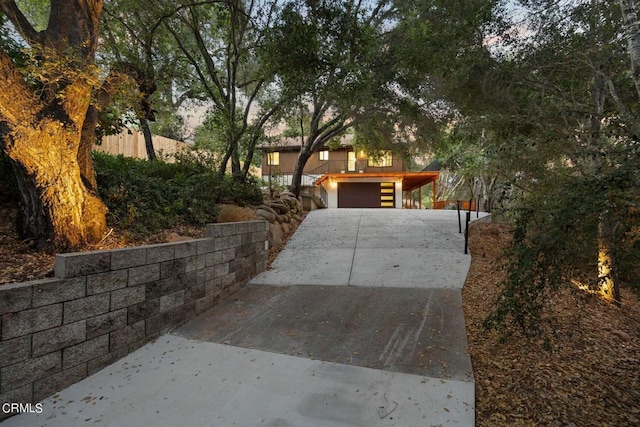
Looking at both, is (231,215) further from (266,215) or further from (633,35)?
(633,35)

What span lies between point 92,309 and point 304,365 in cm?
191

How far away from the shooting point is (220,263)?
14.3 ft

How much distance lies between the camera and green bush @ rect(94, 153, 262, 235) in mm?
4445

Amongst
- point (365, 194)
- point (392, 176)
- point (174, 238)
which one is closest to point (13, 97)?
point (174, 238)

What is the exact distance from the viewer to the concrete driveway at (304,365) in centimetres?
218

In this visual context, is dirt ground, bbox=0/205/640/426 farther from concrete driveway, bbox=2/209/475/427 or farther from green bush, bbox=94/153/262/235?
green bush, bbox=94/153/262/235

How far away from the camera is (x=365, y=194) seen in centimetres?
2172

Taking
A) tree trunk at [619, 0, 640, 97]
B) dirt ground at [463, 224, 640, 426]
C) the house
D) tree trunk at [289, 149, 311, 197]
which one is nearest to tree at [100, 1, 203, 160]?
tree trunk at [289, 149, 311, 197]

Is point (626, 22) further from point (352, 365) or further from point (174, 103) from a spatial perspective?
point (174, 103)

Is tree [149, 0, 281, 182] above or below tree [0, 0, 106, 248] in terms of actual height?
above

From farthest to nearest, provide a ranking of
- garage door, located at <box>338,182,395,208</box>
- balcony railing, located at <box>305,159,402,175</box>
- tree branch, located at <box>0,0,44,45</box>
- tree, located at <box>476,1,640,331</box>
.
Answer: garage door, located at <box>338,182,395,208</box> → balcony railing, located at <box>305,159,402,175</box> → tree branch, located at <box>0,0,44,45</box> → tree, located at <box>476,1,640,331</box>

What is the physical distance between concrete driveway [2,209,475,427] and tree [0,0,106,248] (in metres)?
1.68

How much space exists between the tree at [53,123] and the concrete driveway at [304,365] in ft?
5.51

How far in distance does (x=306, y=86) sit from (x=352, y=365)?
5530 mm
